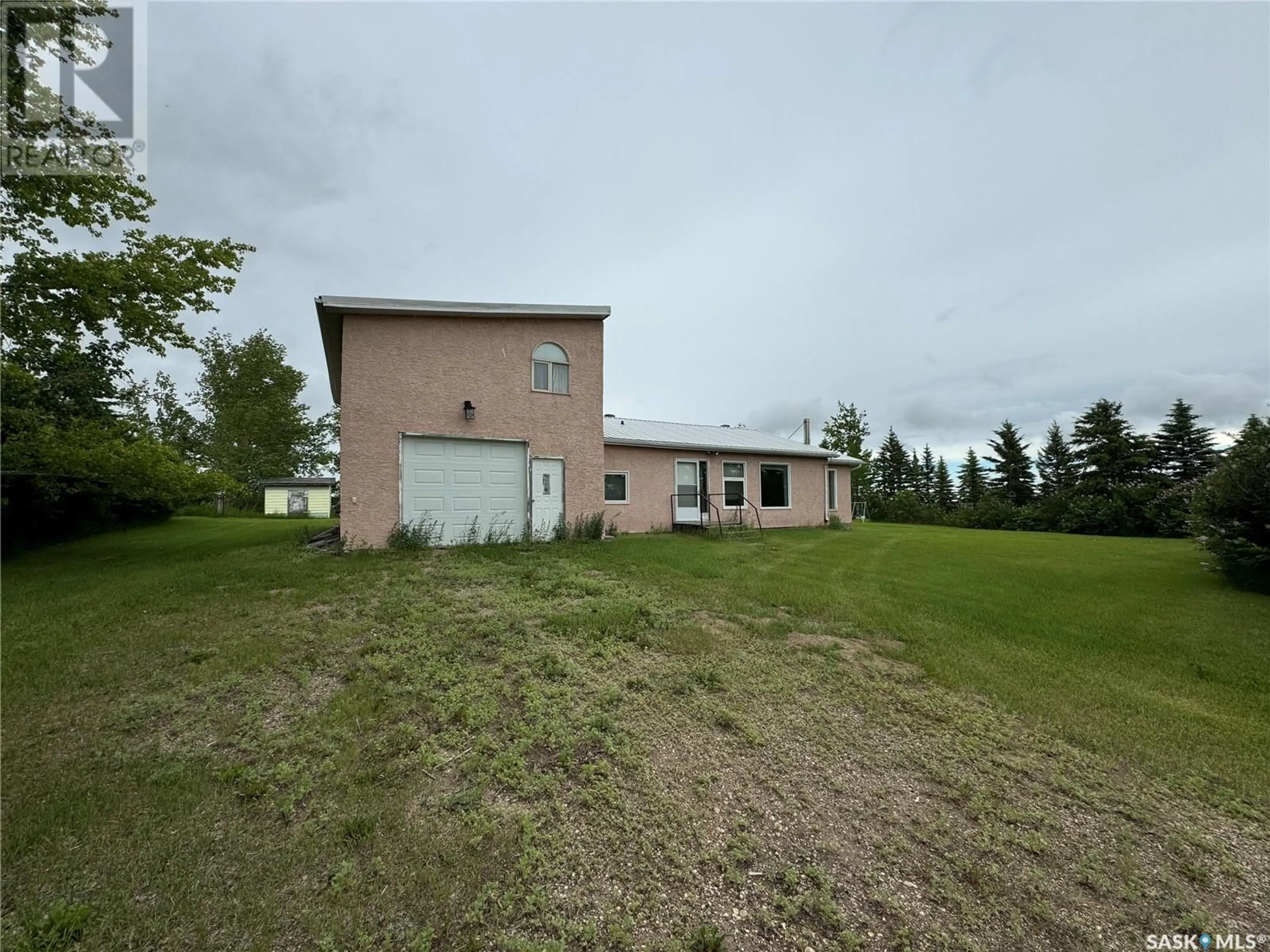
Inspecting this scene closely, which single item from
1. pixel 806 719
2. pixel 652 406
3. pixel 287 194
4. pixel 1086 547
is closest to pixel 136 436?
pixel 287 194

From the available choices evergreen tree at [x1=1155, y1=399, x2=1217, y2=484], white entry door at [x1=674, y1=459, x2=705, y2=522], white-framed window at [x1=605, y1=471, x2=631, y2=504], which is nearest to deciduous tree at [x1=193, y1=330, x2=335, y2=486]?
white-framed window at [x1=605, y1=471, x2=631, y2=504]

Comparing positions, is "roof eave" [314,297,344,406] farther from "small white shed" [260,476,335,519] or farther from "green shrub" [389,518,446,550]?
"small white shed" [260,476,335,519]

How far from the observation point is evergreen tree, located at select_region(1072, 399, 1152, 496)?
26828 mm

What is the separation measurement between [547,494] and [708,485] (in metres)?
5.62

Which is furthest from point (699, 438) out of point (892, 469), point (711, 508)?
point (892, 469)

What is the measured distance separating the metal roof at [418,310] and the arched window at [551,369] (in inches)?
27.8

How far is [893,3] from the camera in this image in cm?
→ 803

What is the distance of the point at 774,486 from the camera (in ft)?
53.0

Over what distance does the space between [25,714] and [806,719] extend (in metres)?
5.10

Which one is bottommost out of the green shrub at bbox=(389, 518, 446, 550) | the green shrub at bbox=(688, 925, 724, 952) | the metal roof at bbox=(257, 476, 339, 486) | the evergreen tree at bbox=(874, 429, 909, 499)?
the green shrub at bbox=(688, 925, 724, 952)

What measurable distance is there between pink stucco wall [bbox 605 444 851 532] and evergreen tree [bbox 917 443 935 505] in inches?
1071

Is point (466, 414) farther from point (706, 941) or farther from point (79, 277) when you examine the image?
point (706, 941)

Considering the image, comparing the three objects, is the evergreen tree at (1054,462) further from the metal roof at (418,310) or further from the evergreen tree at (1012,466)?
the metal roof at (418,310)

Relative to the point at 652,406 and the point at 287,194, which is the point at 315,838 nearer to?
the point at 287,194
